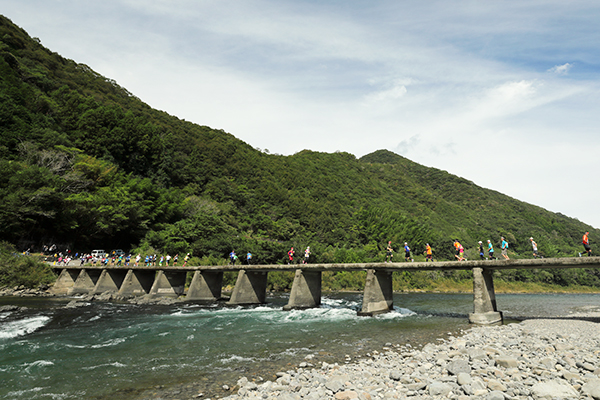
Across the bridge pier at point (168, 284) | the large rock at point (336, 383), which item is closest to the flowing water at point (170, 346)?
the large rock at point (336, 383)

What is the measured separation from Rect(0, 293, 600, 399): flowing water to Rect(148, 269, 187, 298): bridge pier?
10305mm

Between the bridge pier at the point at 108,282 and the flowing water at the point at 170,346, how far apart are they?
13356 mm

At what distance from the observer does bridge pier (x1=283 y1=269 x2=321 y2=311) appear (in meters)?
27.3

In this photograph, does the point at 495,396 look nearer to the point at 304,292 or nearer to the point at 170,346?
the point at 170,346

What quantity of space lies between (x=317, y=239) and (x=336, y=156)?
8839cm

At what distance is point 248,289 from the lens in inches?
1277

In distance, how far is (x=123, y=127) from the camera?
239 feet

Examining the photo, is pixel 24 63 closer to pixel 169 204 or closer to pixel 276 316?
pixel 169 204

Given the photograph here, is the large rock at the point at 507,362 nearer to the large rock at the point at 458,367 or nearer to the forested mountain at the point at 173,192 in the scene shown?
the large rock at the point at 458,367

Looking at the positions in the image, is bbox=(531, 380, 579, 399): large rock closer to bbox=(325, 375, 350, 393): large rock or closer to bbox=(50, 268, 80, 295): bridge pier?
bbox=(325, 375, 350, 393): large rock

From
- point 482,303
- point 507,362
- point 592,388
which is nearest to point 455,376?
point 507,362

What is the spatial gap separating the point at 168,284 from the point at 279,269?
1557cm

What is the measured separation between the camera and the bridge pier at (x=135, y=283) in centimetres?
3756

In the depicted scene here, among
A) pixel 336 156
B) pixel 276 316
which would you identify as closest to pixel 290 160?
pixel 336 156
